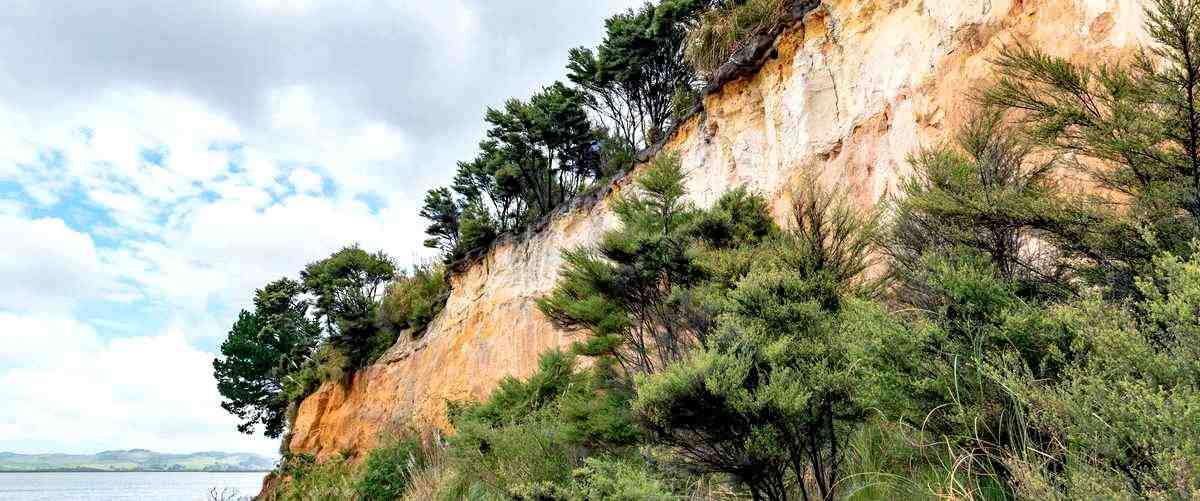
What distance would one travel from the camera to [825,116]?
10414 millimetres

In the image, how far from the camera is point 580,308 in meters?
9.53

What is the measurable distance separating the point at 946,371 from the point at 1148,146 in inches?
81.6

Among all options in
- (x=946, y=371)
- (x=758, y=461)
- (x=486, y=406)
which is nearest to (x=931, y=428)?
(x=946, y=371)

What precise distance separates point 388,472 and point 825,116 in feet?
38.2

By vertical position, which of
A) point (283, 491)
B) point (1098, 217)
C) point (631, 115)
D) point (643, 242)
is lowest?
point (283, 491)

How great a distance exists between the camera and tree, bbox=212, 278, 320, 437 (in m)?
30.3

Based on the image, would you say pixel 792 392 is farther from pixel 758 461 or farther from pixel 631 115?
pixel 631 115

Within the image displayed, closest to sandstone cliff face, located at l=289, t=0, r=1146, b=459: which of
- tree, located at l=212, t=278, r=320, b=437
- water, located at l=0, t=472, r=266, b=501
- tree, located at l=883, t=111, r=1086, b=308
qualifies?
tree, located at l=883, t=111, r=1086, b=308

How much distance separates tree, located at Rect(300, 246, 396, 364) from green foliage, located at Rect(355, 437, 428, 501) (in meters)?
9.43

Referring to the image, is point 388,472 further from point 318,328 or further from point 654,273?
point 318,328

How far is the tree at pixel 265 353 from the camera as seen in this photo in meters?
30.3

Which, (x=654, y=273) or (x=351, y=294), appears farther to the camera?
(x=351, y=294)

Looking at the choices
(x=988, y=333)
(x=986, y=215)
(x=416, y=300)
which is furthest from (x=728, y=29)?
(x=416, y=300)

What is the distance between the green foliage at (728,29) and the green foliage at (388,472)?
10.7 metres
